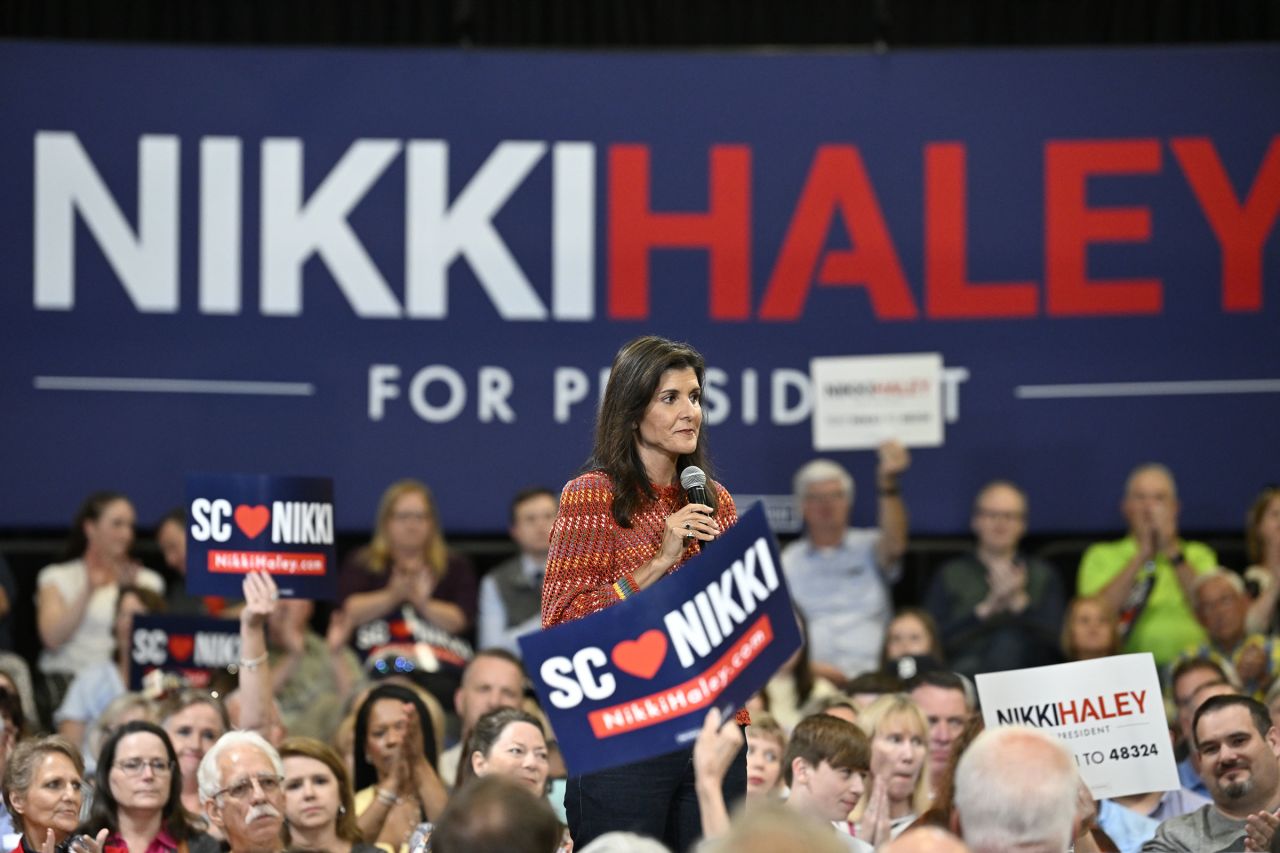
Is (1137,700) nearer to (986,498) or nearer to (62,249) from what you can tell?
(986,498)

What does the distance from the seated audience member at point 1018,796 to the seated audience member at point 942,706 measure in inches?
103

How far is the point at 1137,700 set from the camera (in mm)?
5316

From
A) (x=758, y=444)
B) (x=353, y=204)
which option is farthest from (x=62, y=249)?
(x=758, y=444)

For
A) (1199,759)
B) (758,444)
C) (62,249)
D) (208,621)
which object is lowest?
(1199,759)

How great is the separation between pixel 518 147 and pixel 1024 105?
7.02 ft

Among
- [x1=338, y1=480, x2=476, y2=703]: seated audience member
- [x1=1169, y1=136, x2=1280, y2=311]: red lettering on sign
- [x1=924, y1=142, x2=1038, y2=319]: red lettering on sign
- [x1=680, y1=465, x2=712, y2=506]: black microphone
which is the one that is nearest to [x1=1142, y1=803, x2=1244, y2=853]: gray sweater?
[x1=680, y1=465, x2=712, y2=506]: black microphone

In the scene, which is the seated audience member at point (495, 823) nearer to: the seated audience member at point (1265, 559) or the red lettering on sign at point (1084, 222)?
the seated audience member at point (1265, 559)

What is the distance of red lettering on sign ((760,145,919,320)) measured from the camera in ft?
28.5

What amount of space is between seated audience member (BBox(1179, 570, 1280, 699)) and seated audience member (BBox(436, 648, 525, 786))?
241 centimetres

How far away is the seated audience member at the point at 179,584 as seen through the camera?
26.3 ft

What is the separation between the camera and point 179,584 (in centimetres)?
837

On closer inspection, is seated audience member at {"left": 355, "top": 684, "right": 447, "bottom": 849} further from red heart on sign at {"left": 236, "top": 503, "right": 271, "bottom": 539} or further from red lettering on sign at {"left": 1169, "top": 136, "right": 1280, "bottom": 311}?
red lettering on sign at {"left": 1169, "top": 136, "right": 1280, "bottom": 311}

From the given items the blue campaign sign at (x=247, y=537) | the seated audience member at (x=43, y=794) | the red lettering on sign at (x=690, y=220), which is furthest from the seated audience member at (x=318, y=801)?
the red lettering on sign at (x=690, y=220)

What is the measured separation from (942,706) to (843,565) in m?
2.02
